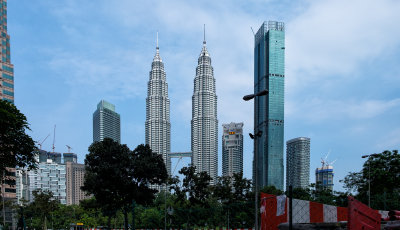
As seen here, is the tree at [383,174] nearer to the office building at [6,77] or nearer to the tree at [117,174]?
the tree at [117,174]

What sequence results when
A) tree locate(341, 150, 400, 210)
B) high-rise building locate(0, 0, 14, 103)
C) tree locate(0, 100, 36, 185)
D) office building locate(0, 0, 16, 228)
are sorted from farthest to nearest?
high-rise building locate(0, 0, 14, 103), office building locate(0, 0, 16, 228), tree locate(341, 150, 400, 210), tree locate(0, 100, 36, 185)

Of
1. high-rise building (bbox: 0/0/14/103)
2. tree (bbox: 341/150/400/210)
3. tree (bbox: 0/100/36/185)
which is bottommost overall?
tree (bbox: 341/150/400/210)

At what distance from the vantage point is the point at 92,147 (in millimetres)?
39094

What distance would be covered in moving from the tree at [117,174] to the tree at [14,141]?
7219 millimetres

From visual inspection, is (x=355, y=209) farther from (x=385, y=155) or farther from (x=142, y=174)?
(x=385, y=155)

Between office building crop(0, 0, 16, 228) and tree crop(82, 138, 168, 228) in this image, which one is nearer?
tree crop(82, 138, 168, 228)

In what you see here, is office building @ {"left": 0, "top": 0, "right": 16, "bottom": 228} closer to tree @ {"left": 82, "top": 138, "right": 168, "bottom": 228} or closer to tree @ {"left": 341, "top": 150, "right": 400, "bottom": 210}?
tree @ {"left": 82, "top": 138, "right": 168, "bottom": 228}

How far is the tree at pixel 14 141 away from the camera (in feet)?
94.8

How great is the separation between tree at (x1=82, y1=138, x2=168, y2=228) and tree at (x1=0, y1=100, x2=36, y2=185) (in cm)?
722

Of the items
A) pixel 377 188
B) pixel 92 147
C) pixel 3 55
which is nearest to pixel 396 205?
pixel 377 188

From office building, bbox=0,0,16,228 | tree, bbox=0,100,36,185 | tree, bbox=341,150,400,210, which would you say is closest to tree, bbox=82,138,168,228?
tree, bbox=0,100,36,185

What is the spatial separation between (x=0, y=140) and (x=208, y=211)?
2394cm

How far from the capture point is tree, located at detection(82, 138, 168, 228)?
37.8 m

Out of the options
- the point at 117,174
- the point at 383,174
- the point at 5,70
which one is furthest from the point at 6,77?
the point at 383,174
